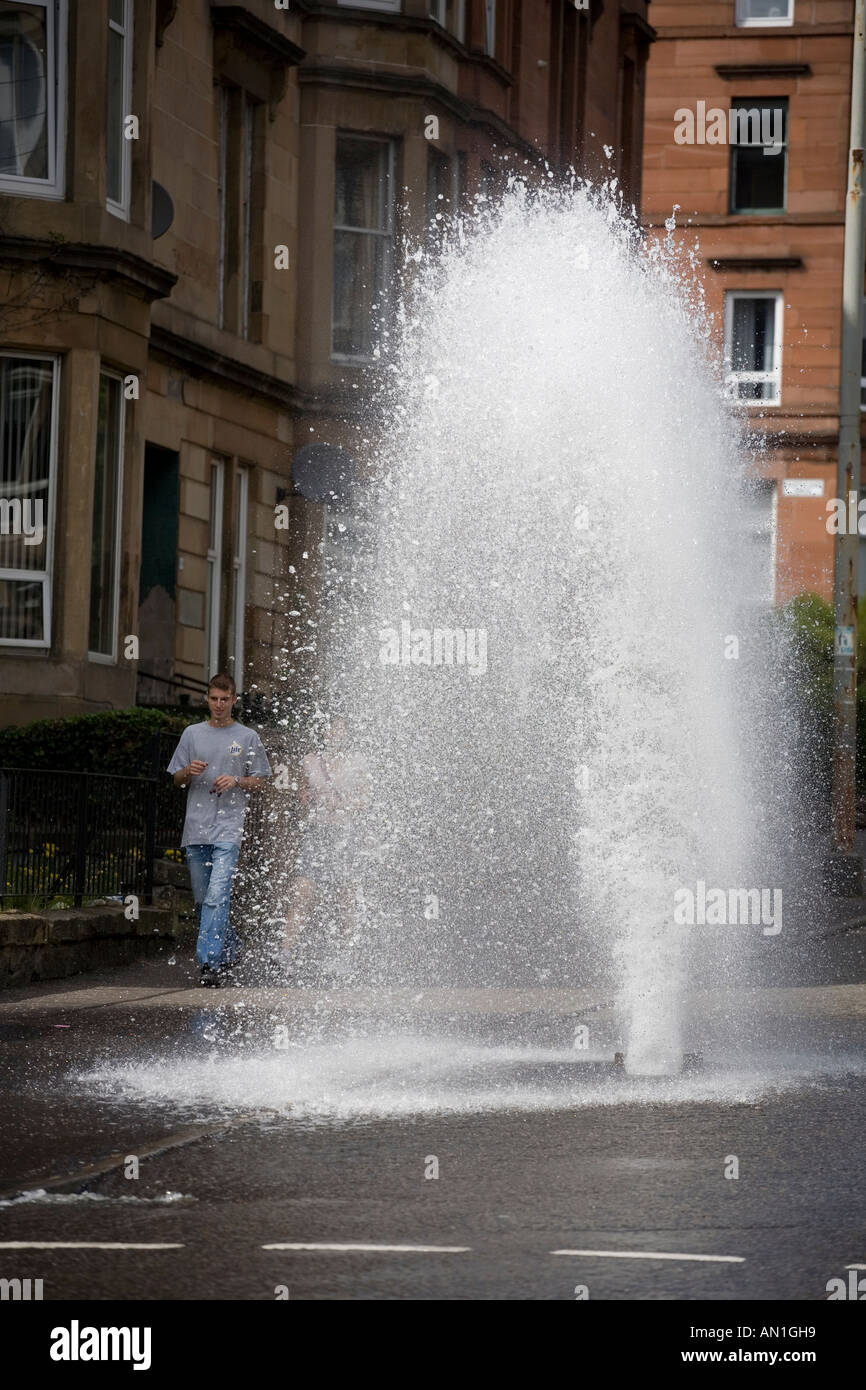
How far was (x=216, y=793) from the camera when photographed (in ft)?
49.1

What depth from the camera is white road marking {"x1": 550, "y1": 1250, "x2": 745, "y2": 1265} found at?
6.73 meters

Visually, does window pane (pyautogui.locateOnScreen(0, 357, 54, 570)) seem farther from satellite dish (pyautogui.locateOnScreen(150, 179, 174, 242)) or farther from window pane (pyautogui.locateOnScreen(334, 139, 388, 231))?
window pane (pyautogui.locateOnScreen(334, 139, 388, 231))

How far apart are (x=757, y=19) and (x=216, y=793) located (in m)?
38.7

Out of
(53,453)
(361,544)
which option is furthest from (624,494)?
(361,544)

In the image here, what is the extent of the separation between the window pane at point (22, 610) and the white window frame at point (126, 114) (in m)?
3.73

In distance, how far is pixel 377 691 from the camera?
Result: 19891 mm

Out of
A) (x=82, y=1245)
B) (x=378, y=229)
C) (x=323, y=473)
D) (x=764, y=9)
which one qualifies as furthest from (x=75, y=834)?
(x=764, y=9)

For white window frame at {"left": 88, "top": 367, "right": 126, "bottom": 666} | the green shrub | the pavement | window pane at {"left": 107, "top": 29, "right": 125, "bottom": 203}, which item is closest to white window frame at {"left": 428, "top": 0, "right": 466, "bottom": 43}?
window pane at {"left": 107, "top": 29, "right": 125, "bottom": 203}

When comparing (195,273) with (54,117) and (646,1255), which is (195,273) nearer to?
(54,117)

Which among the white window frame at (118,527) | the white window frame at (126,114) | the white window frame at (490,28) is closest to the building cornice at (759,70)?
the white window frame at (490,28)

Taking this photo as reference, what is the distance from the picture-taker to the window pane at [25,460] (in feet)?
Answer: 67.4

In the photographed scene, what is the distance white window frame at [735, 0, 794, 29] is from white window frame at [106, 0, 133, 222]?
2997 centimetres

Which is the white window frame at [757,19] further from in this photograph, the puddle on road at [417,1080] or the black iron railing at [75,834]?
the puddle on road at [417,1080]
